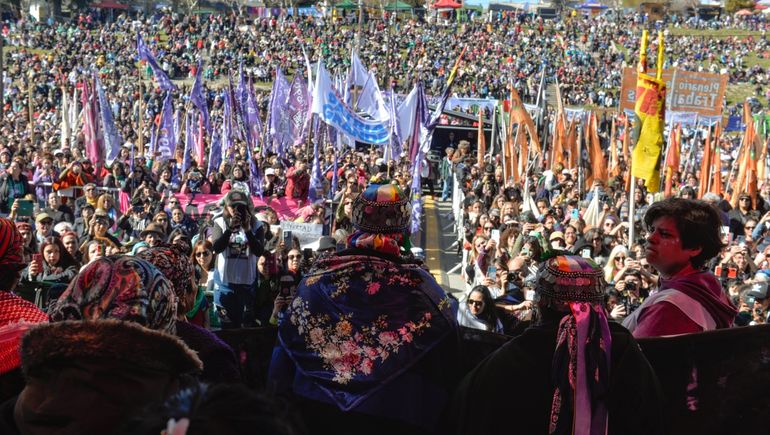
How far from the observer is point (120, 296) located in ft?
8.59

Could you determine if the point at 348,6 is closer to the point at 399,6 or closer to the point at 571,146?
the point at 399,6

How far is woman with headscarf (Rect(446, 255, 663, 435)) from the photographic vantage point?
3016 mm

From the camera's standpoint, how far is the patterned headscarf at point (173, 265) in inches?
132

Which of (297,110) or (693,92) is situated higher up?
(693,92)

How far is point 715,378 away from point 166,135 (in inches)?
709

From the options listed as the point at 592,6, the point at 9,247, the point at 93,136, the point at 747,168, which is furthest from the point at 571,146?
the point at 592,6

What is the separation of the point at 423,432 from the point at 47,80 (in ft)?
148

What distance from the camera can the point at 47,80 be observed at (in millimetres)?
45562

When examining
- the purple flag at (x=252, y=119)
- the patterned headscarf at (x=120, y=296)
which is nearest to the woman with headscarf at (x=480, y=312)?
the patterned headscarf at (x=120, y=296)

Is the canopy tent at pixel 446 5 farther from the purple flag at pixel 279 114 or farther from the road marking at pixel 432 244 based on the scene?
the purple flag at pixel 279 114

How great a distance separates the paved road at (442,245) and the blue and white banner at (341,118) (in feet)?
5.89

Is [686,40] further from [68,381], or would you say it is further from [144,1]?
[68,381]

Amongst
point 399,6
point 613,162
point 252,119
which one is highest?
point 399,6

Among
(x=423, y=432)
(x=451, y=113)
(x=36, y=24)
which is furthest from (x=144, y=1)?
(x=423, y=432)
